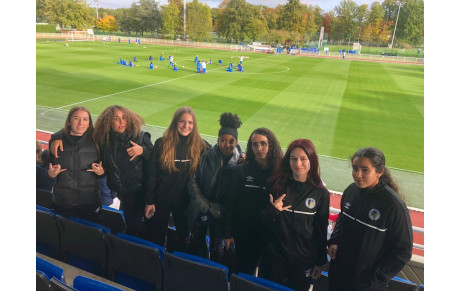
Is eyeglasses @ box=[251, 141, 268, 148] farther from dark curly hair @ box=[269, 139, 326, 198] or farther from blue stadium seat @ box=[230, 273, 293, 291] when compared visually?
blue stadium seat @ box=[230, 273, 293, 291]

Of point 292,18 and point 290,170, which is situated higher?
point 292,18

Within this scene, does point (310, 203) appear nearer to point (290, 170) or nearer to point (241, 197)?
point (290, 170)

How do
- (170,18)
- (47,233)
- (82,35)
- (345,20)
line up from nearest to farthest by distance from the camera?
(47,233), (170,18), (345,20), (82,35)

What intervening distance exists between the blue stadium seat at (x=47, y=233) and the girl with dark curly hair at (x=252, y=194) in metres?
1.75

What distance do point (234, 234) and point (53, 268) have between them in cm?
155

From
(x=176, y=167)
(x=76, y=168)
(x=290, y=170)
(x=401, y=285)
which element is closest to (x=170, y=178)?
(x=176, y=167)

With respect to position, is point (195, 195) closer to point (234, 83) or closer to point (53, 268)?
Result: point (53, 268)

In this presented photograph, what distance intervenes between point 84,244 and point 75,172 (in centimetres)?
75

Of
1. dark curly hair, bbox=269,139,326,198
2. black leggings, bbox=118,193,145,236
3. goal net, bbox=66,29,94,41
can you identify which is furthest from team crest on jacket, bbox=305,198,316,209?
→ goal net, bbox=66,29,94,41

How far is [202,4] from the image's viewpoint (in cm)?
4012

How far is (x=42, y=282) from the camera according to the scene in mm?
2062

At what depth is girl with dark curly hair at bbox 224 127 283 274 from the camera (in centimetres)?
289

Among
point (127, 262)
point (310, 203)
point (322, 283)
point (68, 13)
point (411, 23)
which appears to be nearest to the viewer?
point (310, 203)

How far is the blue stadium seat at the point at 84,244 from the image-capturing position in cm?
294
